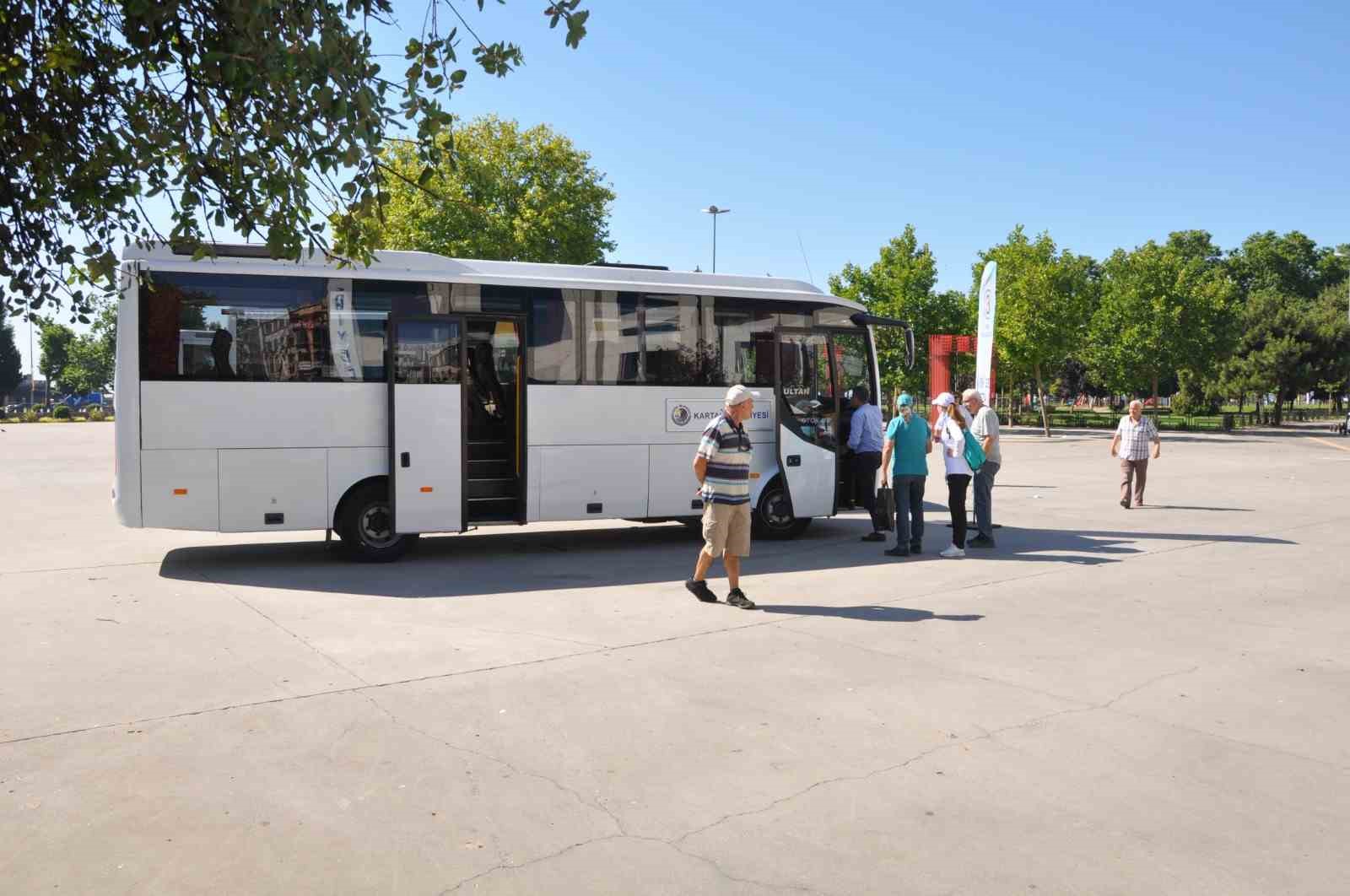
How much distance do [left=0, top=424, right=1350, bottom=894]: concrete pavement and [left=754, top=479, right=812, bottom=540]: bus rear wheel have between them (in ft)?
7.48

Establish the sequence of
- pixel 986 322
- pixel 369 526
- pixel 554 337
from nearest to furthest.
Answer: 1. pixel 369 526
2. pixel 554 337
3. pixel 986 322

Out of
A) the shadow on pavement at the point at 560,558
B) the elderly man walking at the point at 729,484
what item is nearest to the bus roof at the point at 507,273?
the shadow on pavement at the point at 560,558

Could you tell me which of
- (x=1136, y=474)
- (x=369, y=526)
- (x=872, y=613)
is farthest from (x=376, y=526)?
(x=1136, y=474)

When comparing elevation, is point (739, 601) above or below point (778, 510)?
below

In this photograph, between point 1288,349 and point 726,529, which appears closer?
→ point 726,529

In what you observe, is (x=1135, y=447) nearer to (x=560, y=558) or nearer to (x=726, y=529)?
(x=560, y=558)

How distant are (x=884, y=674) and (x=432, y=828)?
3.44m

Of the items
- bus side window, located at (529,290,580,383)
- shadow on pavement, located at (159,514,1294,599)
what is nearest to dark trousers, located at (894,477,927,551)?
shadow on pavement, located at (159,514,1294,599)

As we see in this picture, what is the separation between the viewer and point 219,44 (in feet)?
17.2

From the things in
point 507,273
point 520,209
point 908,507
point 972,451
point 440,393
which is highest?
point 520,209

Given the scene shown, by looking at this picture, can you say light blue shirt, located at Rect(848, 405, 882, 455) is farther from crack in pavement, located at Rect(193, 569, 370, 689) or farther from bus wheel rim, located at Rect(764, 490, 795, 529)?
crack in pavement, located at Rect(193, 569, 370, 689)

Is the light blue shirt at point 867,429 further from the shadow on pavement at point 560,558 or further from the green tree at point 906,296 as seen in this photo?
the green tree at point 906,296

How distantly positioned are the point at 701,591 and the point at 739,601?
471 millimetres

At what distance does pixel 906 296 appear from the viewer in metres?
49.3
